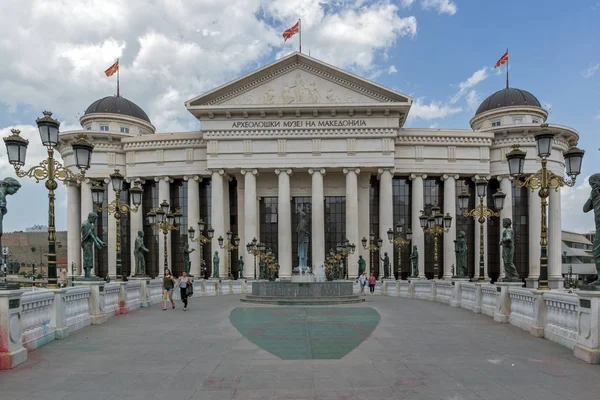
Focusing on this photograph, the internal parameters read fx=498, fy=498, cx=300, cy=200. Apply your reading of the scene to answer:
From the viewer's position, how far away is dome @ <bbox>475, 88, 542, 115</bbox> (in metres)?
60.4

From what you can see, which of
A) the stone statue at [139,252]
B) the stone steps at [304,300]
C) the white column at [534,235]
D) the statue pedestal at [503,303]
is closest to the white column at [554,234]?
the white column at [534,235]

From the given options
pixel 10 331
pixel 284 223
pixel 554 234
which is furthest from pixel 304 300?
pixel 554 234

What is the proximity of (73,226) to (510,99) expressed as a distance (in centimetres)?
5528

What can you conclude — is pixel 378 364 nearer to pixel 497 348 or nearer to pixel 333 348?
pixel 333 348

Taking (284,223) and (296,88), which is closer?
(284,223)

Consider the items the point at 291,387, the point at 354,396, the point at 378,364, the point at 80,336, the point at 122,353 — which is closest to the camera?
the point at 354,396

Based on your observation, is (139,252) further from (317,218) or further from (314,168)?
(314,168)

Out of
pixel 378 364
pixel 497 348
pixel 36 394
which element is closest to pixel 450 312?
pixel 497 348

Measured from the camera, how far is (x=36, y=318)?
1254 cm

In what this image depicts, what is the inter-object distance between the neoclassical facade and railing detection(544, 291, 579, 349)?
1528 inches

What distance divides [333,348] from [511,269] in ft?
31.5

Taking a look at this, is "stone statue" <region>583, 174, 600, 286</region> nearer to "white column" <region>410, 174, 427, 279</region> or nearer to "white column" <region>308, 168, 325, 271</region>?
"white column" <region>308, 168, 325, 271</region>

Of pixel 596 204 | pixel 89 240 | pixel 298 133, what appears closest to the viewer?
pixel 596 204

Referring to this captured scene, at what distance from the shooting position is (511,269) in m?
18.8
